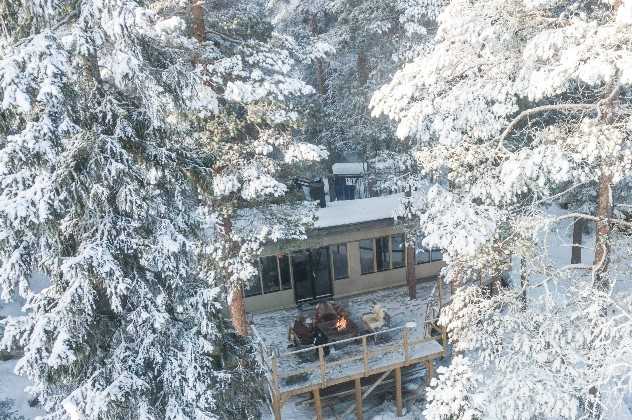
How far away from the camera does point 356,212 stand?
682 inches

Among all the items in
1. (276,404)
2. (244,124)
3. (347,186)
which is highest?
(244,124)

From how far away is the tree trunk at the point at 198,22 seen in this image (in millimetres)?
10695

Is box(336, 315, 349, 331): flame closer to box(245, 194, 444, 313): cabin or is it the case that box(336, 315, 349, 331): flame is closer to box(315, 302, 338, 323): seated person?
box(315, 302, 338, 323): seated person

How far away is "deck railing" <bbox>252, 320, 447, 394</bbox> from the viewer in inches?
479

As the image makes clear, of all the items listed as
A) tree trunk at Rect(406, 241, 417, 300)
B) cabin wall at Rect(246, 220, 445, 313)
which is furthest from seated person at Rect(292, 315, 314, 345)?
tree trunk at Rect(406, 241, 417, 300)

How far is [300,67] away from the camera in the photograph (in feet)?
82.1

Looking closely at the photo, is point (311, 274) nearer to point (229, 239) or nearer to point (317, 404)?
point (317, 404)


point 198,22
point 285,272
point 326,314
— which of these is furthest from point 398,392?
point 198,22

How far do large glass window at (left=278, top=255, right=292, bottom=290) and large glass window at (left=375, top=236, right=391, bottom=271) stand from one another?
3.28 m

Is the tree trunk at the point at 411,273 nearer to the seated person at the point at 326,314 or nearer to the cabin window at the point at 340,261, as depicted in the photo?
the cabin window at the point at 340,261

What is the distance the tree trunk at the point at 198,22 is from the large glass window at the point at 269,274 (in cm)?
803

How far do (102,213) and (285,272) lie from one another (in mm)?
10968

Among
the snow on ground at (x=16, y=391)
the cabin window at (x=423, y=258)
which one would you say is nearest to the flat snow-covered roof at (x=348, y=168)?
the cabin window at (x=423, y=258)

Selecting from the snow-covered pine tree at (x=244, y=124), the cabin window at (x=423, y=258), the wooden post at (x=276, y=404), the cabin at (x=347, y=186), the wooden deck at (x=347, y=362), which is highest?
the snow-covered pine tree at (x=244, y=124)
